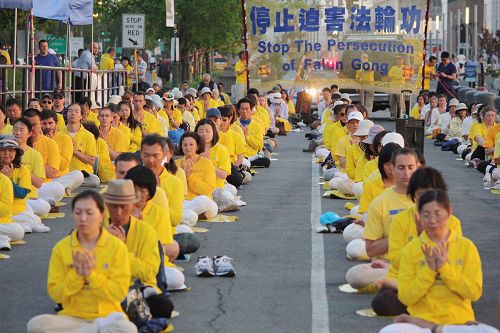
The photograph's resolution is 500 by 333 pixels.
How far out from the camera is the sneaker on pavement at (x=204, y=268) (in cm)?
1248

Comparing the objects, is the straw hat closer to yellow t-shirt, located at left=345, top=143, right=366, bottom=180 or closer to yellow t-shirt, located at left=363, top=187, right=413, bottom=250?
yellow t-shirt, located at left=363, top=187, right=413, bottom=250

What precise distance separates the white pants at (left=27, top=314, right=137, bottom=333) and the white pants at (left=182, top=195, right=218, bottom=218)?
747 cm

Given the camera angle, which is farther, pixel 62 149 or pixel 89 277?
pixel 62 149

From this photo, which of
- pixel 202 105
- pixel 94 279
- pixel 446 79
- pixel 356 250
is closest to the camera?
pixel 94 279

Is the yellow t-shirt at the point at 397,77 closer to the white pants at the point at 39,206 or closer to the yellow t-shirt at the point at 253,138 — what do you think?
the yellow t-shirt at the point at 253,138

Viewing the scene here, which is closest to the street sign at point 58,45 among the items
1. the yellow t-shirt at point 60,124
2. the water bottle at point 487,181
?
the yellow t-shirt at point 60,124

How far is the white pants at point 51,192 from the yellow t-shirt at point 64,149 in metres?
1.09

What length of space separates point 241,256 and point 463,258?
4981mm

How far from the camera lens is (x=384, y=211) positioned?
11266 millimetres

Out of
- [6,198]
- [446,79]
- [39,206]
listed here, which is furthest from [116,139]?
[446,79]

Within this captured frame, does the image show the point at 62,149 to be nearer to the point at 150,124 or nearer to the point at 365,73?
the point at 150,124

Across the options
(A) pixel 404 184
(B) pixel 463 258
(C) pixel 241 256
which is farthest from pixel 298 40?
(B) pixel 463 258

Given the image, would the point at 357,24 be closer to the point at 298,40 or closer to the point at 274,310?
the point at 298,40

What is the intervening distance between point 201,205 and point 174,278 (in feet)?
17.6
